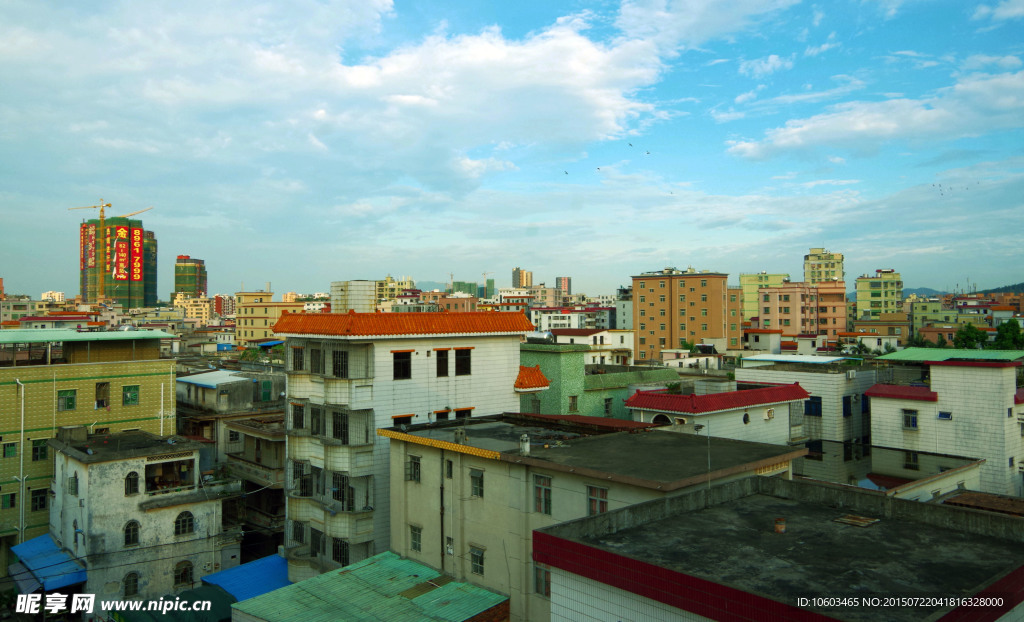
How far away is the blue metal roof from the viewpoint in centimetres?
2703

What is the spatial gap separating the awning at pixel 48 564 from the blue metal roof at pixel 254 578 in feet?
20.4

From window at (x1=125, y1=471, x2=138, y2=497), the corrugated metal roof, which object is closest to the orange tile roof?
window at (x1=125, y1=471, x2=138, y2=497)

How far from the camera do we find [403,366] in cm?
2728

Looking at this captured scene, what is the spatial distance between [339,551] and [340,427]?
16.5 feet

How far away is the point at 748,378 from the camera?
117ft

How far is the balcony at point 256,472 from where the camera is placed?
121ft

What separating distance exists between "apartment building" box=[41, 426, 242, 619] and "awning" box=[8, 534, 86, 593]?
1.16ft

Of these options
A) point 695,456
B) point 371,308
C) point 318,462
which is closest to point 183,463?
point 318,462

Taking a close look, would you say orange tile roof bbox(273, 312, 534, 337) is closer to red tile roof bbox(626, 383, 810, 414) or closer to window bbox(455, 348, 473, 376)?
window bbox(455, 348, 473, 376)

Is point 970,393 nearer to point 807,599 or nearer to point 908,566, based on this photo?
point 908,566

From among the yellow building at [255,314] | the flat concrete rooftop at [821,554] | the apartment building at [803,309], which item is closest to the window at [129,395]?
the flat concrete rooftop at [821,554]

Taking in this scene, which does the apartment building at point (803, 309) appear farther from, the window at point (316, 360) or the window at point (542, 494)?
the window at point (542, 494)

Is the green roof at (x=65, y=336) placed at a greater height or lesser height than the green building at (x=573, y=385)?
greater

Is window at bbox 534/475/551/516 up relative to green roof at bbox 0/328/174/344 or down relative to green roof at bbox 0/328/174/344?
down
